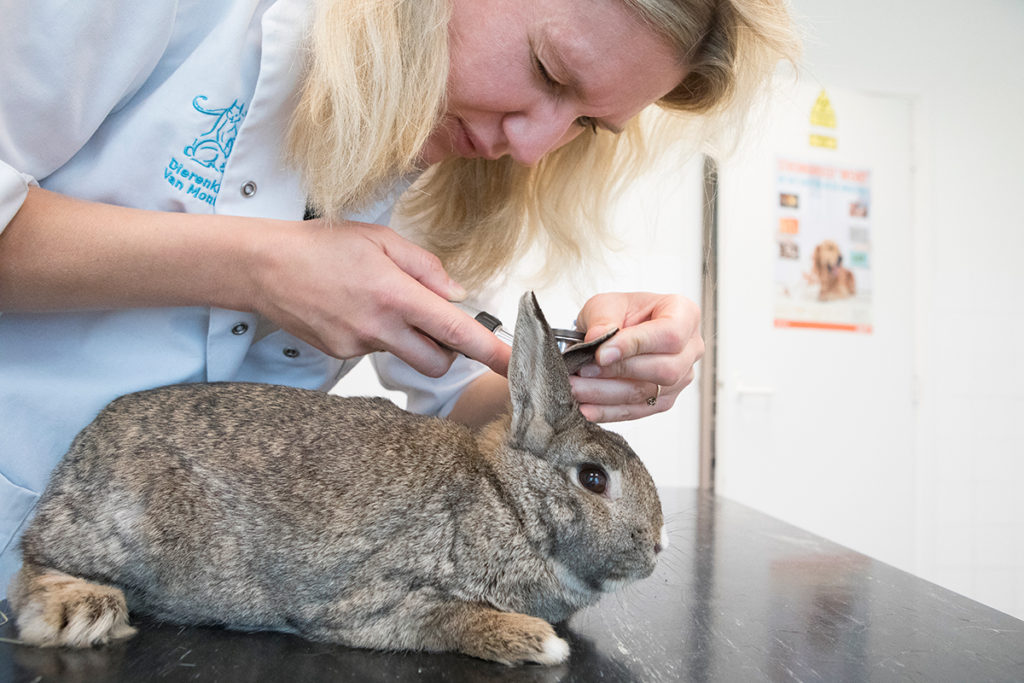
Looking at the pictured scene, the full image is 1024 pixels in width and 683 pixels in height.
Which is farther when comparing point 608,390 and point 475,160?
point 475,160

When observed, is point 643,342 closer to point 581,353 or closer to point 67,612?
point 581,353

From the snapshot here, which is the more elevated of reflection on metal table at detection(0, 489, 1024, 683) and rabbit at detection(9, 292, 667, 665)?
rabbit at detection(9, 292, 667, 665)

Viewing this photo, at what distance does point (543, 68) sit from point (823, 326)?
368 cm

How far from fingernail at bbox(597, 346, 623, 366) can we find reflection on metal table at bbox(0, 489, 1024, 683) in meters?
0.41

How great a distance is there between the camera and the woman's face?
1.17m

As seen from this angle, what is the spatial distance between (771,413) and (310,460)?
366 cm

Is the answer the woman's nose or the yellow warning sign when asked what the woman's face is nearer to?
the woman's nose

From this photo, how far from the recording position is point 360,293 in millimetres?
1150

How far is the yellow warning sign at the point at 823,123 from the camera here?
14.7 ft

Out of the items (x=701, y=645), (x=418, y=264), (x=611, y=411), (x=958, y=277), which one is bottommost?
(x=701, y=645)

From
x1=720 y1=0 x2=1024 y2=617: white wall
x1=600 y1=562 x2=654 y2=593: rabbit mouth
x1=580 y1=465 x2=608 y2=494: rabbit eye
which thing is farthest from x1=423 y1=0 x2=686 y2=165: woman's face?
x1=720 y1=0 x2=1024 y2=617: white wall

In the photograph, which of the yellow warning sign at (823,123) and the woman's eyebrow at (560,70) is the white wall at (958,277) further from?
the woman's eyebrow at (560,70)

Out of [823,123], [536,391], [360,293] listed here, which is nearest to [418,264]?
[360,293]

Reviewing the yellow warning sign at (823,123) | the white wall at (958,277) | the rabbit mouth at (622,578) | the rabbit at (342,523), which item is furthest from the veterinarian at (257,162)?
the white wall at (958,277)
